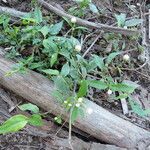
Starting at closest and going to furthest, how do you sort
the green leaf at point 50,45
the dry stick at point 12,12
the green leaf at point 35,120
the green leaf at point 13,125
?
the green leaf at point 13,125 < the green leaf at point 35,120 < the green leaf at point 50,45 < the dry stick at point 12,12

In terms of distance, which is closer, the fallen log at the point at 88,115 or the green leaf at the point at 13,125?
the green leaf at the point at 13,125

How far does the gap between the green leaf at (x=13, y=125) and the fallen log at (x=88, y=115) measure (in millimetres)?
253

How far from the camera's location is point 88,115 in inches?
73.0

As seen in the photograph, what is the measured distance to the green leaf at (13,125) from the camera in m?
1.60

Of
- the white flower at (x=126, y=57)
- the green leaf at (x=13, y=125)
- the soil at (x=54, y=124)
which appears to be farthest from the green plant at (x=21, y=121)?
the white flower at (x=126, y=57)

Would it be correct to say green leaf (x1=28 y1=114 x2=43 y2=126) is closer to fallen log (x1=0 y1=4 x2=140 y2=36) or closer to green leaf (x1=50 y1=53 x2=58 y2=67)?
green leaf (x1=50 y1=53 x2=58 y2=67)

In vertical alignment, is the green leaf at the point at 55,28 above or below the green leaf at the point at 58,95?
above

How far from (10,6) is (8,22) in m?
0.20

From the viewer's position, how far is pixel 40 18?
2078 mm

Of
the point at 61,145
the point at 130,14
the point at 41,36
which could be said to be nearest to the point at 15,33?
the point at 41,36

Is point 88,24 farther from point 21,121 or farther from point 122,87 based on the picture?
point 21,121

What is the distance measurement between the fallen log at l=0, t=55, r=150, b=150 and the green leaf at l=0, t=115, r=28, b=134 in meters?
0.25

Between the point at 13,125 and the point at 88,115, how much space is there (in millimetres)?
430

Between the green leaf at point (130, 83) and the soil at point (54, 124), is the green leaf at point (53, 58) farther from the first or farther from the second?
the green leaf at point (130, 83)
